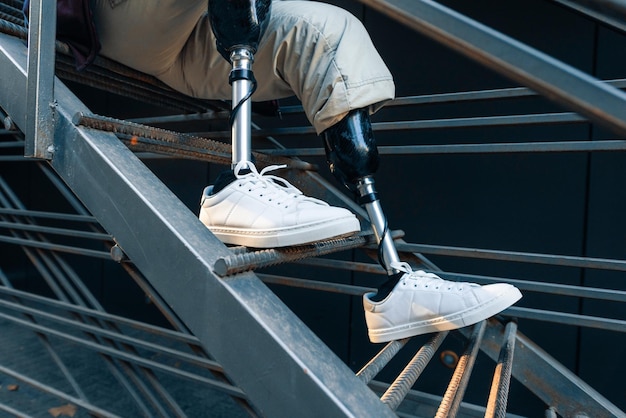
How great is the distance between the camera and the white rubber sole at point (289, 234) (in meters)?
0.86

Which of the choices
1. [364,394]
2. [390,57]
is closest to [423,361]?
[364,394]

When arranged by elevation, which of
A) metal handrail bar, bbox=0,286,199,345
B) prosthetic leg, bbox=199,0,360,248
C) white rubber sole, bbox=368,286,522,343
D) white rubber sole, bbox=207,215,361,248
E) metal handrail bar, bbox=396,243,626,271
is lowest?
metal handrail bar, bbox=0,286,199,345

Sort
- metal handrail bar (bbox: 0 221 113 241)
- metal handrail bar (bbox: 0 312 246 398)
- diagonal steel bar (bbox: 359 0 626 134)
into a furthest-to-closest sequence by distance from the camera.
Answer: metal handrail bar (bbox: 0 221 113 241) → metal handrail bar (bbox: 0 312 246 398) → diagonal steel bar (bbox: 359 0 626 134)

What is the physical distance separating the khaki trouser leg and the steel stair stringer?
373 millimetres

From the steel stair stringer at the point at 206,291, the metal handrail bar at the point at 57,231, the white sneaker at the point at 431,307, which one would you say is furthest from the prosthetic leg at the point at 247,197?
the metal handrail bar at the point at 57,231

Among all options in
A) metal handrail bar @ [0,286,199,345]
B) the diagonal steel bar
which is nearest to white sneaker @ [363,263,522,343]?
the diagonal steel bar

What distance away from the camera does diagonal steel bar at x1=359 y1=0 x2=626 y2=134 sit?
1.35 ft

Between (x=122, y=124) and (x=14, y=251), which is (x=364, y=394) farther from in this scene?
(x=14, y=251)

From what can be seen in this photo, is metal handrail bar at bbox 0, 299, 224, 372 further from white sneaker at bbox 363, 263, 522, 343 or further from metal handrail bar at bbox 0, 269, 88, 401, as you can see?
white sneaker at bbox 363, 263, 522, 343

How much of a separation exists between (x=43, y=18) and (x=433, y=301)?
107cm

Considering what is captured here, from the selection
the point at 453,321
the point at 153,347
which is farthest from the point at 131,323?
the point at 453,321

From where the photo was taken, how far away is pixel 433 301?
1.02 metres

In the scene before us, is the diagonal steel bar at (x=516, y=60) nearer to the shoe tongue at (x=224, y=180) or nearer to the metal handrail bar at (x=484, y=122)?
the shoe tongue at (x=224, y=180)

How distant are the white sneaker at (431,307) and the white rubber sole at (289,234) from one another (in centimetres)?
25
